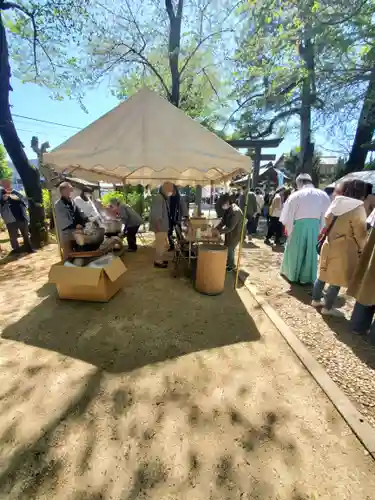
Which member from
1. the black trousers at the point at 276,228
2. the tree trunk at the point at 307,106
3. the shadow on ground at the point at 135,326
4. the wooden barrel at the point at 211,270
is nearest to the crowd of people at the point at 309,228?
the black trousers at the point at 276,228

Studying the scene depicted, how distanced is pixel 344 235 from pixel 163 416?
2.95m

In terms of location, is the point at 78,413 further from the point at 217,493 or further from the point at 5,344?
the point at 5,344

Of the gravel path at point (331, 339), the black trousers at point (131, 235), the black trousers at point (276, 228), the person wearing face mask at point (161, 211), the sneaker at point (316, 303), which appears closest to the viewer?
the gravel path at point (331, 339)

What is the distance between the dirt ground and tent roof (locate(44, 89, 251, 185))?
235 cm

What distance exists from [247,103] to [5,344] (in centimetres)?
1579

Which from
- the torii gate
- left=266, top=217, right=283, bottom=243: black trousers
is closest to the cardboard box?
left=266, top=217, right=283, bottom=243: black trousers

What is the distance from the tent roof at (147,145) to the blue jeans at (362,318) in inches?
99.1

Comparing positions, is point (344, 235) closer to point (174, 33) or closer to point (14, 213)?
point (14, 213)

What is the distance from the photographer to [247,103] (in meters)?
14.0

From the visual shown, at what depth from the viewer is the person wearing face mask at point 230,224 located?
16.0 ft

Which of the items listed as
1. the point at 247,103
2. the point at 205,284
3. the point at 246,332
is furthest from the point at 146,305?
the point at 247,103

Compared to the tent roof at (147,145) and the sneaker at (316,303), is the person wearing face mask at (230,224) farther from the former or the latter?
the sneaker at (316,303)

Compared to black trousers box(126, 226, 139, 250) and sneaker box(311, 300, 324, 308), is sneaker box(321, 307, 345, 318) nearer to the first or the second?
sneaker box(311, 300, 324, 308)

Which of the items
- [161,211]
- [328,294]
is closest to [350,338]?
[328,294]
